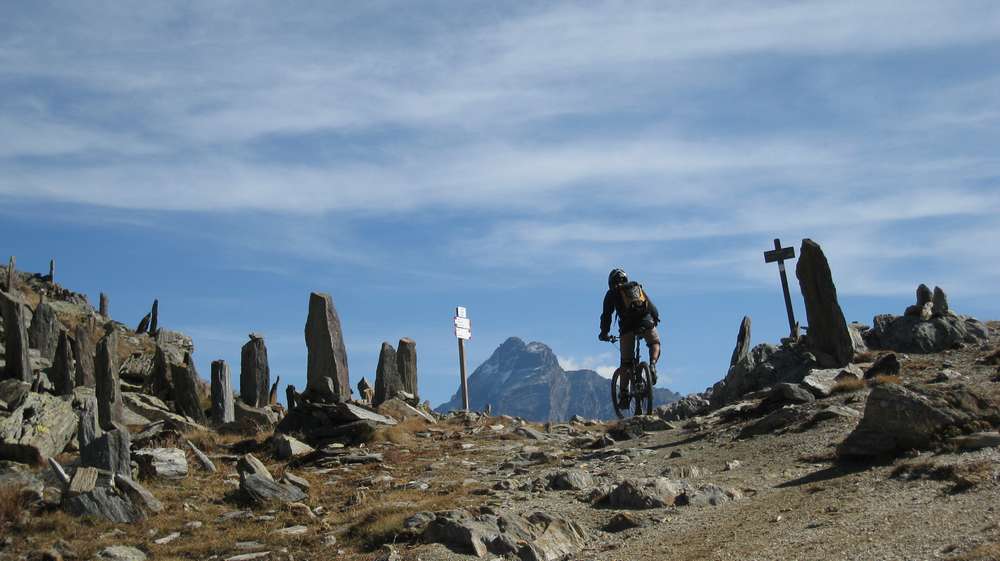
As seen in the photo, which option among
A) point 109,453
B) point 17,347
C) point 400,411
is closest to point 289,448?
point 109,453

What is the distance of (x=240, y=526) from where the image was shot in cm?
1330

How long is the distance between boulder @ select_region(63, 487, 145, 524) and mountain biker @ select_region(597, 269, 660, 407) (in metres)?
8.70

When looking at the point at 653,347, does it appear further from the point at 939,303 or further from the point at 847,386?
the point at 939,303

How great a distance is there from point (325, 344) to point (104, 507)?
13017 mm

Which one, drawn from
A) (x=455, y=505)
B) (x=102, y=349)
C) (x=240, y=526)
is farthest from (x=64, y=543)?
(x=102, y=349)

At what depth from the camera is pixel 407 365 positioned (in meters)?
30.3

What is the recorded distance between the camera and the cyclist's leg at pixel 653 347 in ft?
61.3

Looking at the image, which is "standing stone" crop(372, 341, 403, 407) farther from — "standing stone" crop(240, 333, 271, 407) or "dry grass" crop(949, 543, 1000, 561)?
"dry grass" crop(949, 543, 1000, 561)

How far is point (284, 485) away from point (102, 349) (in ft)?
38.2

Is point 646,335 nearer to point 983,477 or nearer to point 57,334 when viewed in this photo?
point 983,477

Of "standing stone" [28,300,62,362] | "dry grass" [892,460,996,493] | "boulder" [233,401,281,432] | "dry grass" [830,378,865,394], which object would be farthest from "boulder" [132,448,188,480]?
"standing stone" [28,300,62,362]

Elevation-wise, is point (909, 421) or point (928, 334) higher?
point (928, 334)

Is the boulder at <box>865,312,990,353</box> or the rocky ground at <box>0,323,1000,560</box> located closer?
the rocky ground at <box>0,323,1000,560</box>

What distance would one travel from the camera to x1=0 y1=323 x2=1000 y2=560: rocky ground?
9.85 metres
